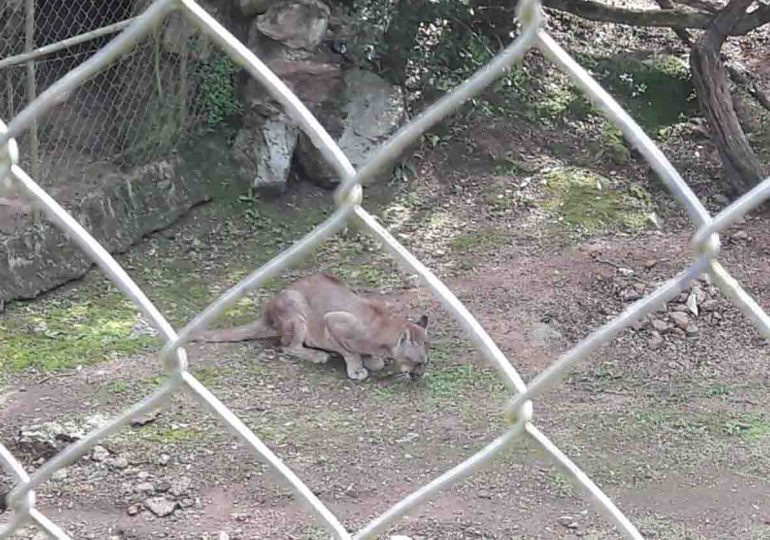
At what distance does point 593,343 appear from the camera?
3.25 feet

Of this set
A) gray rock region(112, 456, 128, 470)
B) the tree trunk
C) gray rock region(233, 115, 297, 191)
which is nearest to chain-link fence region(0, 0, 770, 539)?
gray rock region(112, 456, 128, 470)

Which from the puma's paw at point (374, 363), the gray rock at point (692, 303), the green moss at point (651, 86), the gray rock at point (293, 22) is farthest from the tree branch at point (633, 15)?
the puma's paw at point (374, 363)

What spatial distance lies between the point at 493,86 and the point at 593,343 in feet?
20.9

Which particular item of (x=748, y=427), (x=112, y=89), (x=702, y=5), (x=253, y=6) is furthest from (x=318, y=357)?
(x=702, y=5)

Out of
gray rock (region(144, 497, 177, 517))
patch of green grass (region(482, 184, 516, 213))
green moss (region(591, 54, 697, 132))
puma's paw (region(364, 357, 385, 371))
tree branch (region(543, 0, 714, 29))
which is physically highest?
tree branch (region(543, 0, 714, 29))

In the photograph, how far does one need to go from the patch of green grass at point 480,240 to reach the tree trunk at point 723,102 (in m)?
1.38

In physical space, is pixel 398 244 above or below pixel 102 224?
above

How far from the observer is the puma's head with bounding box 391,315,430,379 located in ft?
15.8

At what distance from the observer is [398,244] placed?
1.04m

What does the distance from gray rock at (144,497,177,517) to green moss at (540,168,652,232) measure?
124 inches

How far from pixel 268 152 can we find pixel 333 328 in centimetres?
160

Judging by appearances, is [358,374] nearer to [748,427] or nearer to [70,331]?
[70,331]

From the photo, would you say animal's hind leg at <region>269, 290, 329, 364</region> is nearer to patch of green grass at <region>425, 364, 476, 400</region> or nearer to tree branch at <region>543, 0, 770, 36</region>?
patch of green grass at <region>425, 364, 476, 400</region>

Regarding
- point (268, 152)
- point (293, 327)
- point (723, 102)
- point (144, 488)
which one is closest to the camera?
point (144, 488)
